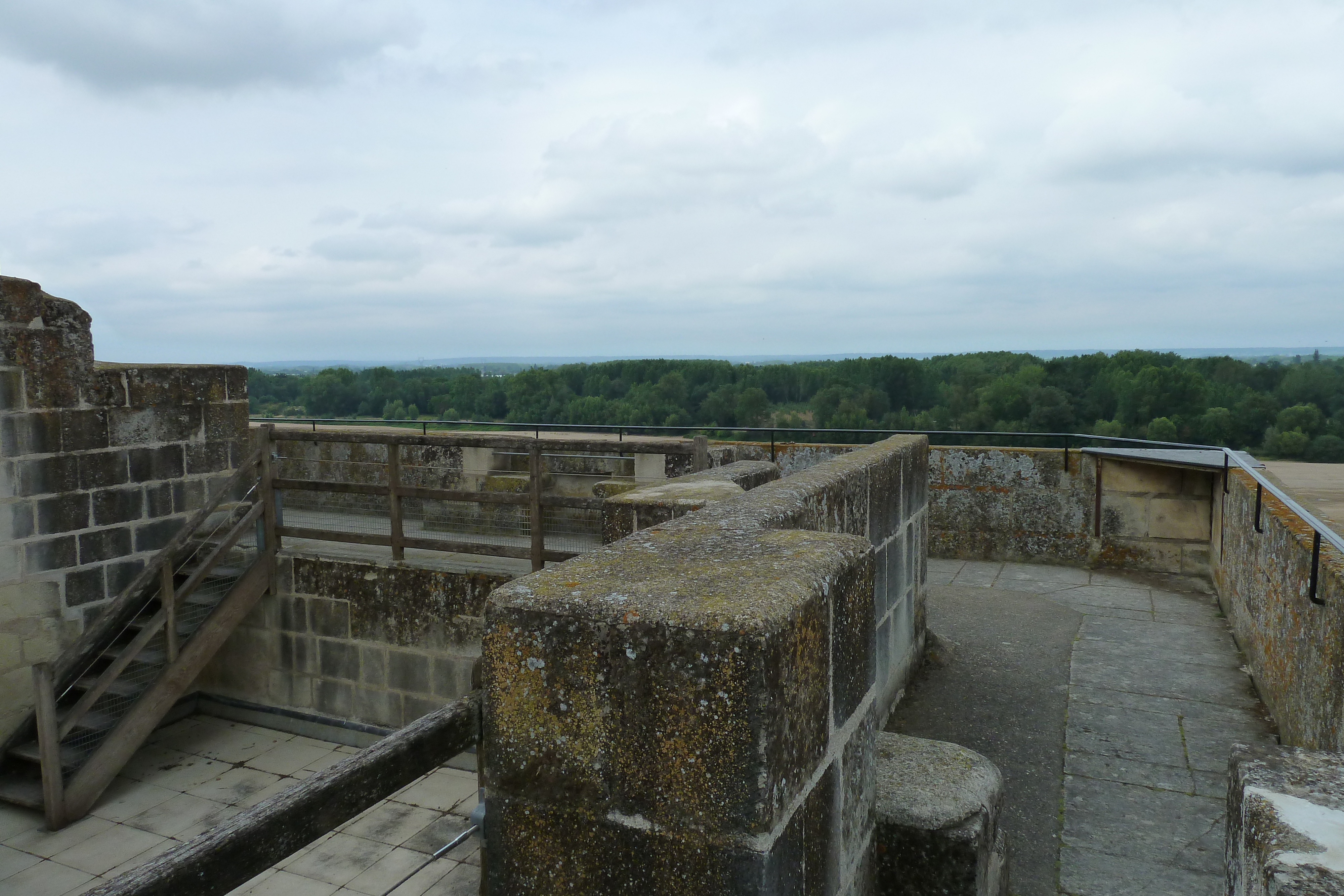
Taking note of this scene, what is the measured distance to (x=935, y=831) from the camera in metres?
2.46

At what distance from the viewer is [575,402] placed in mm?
12383

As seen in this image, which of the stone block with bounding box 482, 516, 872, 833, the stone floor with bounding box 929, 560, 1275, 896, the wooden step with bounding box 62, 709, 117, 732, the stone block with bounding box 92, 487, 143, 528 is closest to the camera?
the stone block with bounding box 482, 516, 872, 833

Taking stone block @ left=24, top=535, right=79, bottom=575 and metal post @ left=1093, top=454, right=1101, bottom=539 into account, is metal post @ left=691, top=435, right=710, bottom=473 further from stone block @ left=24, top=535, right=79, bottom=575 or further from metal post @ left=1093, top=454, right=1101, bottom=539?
stone block @ left=24, top=535, right=79, bottom=575

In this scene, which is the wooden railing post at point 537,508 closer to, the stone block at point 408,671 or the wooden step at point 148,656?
the stone block at point 408,671

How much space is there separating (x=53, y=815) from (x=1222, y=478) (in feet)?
27.4

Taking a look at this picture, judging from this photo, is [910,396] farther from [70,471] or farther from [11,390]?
[11,390]

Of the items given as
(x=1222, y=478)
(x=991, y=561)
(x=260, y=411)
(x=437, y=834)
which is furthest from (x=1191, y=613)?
(x=260, y=411)

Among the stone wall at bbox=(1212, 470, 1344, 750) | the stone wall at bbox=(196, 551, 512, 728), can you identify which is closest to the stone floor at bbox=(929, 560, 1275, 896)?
the stone wall at bbox=(1212, 470, 1344, 750)

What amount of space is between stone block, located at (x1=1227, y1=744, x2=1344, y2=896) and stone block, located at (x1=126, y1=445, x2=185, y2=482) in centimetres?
676

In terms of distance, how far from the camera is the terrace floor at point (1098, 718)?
3406 mm

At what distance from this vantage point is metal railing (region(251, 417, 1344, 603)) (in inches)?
214

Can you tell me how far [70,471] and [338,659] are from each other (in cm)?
219

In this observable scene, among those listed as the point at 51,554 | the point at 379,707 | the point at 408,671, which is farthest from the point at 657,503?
the point at 51,554

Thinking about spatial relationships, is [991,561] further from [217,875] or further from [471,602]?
[217,875]
